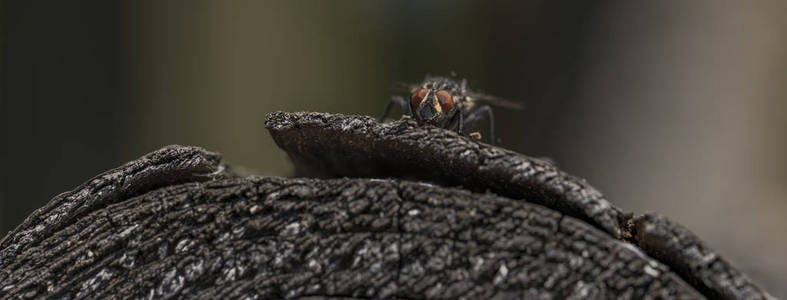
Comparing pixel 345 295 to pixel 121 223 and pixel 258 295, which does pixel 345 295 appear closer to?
pixel 258 295

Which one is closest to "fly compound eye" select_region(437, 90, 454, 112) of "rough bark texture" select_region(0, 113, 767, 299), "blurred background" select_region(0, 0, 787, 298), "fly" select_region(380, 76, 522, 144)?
"fly" select_region(380, 76, 522, 144)

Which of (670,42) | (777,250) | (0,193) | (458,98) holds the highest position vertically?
(670,42)

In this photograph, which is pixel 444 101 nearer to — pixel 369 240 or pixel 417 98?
pixel 417 98

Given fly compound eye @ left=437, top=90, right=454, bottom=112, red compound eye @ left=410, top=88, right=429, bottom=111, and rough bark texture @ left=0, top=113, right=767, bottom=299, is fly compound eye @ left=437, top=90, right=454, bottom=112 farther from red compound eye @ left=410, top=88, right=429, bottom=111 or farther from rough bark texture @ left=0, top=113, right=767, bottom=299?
rough bark texture @ left=0, top=113, right=767, bottom=299

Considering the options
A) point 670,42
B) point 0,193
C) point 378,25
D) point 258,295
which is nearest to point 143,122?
point 0,193

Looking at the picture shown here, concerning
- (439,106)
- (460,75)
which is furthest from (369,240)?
(460,75)
